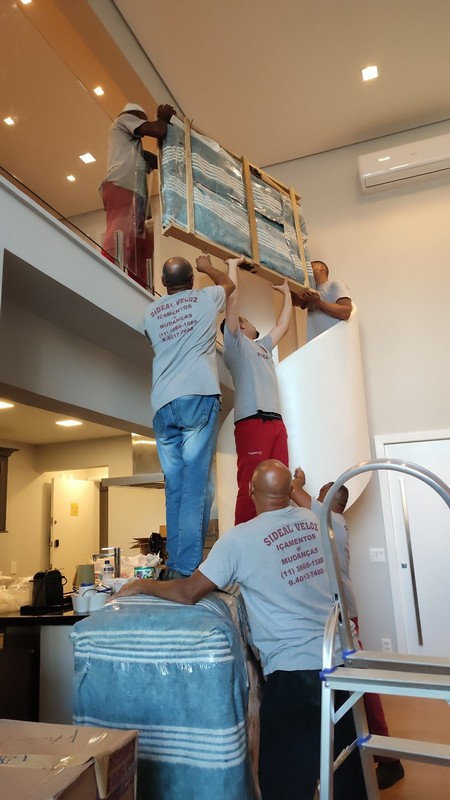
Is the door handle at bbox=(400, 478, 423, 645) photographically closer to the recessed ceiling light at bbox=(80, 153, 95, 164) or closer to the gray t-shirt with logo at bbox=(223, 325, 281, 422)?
the gray t-shirt with logo at bbox=(223, 325, 281, 422)

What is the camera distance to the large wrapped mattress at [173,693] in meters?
1.36

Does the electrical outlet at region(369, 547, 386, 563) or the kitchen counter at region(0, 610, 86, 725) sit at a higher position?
the electrical outlet at region(369, 547, 386, 563)

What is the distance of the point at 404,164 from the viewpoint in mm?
4477

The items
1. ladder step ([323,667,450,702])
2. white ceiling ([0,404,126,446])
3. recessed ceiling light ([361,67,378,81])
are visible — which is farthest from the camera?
white ceiling ([0,404,126,446])

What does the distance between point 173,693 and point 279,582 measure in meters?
0.43

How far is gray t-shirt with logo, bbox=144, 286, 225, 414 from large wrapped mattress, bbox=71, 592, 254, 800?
2.90 feet

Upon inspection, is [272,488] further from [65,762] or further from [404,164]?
[404,164]

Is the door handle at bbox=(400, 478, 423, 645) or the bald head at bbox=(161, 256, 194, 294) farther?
the door handle at bbox=(400, 478, 423, 645)

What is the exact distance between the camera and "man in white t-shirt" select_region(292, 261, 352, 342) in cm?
389

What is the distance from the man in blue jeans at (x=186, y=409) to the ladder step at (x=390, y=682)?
0.92 metres

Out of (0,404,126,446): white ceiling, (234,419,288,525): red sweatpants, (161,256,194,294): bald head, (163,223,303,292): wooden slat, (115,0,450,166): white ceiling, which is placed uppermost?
(115,0,450,166): white ceiling

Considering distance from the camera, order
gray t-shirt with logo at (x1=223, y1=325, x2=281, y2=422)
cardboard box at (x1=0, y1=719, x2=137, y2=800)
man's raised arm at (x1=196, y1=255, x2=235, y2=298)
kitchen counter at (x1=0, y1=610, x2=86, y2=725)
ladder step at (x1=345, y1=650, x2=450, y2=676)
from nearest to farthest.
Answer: cardboard box at (x1=0, y1=719, x2=137, y2=800) → ladder step at (x1=345, y1=650, x2=450, y2=676) → kitchen counter at (x1=0, y1=610, x2=86, y2=725) → man's raised arm at (x1=196, y1=255, x2=235, y2=298) → gray t-shirt with logo at (x1=223, y1=325, x2=281, y2=422)

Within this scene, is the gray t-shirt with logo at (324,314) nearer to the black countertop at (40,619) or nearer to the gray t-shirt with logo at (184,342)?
the gray t-shirt with logo at (184,342)

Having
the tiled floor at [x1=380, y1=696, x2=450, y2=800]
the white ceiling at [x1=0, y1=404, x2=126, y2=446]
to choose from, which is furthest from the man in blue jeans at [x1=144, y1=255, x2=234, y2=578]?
the white ceiling at [x1=0, y1=404, x2=126, y2=446]
